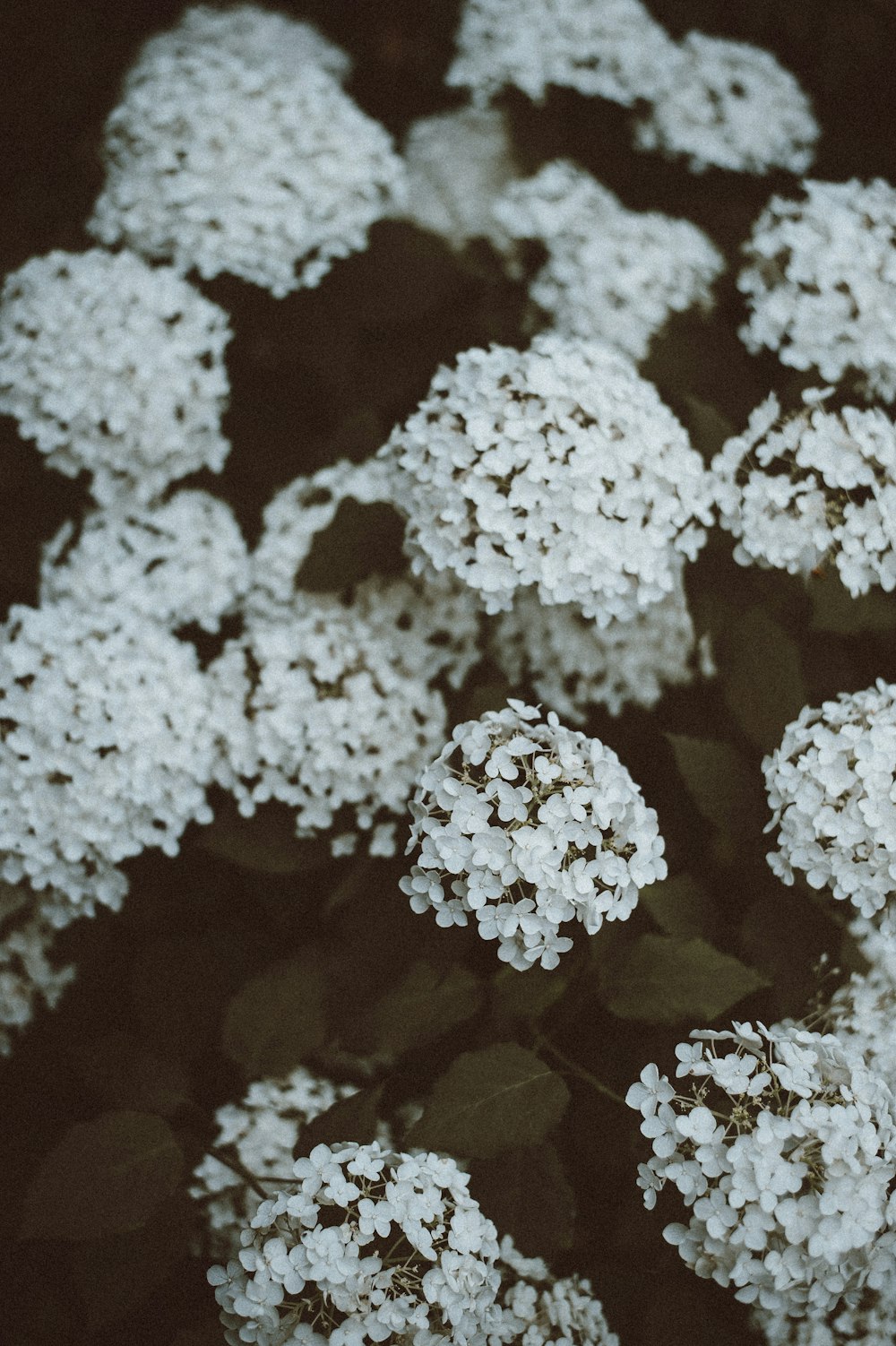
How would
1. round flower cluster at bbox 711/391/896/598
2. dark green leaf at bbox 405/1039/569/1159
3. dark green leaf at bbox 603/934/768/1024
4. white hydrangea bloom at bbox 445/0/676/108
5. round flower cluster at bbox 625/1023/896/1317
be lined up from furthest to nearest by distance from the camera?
1. white hydrangea bloom at bbox 445/0/676/108
2. round flower cluster at bbox 711/391/896/598
3. dark green leaf at bbox 603/934/768/1024
4. dark green leaf at bbox 405/1039/569/1159
5. round flower cluster at bbox 625/1023/896/1317

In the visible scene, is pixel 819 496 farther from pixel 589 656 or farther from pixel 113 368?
pixel 113 368

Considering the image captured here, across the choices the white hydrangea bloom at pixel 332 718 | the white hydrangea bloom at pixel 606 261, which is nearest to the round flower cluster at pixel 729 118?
the white hydrangea bloom at pixel 606 261

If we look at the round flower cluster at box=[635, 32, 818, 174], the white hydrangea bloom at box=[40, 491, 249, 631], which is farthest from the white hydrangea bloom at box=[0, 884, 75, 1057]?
the round flower cluster at box=[635, 32, 818, 174]

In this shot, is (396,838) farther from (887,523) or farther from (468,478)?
(887,523)

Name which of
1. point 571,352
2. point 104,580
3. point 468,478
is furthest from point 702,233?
point 104,580

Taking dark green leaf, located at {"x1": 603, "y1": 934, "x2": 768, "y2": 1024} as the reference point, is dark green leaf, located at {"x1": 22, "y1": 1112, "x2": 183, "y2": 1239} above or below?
below

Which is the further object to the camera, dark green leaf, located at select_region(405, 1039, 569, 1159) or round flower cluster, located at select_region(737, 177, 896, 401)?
round flower cluster, located at select_region(737, 177, 896, 401)

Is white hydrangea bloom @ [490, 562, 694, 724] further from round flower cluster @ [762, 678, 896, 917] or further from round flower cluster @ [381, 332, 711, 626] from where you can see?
round flower cluster @ [762, 678, 896, 917]

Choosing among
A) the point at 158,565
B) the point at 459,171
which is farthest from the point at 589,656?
the point at 459,171
